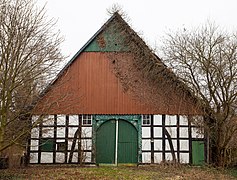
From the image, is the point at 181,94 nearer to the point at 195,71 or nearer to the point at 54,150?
the point at 195,71

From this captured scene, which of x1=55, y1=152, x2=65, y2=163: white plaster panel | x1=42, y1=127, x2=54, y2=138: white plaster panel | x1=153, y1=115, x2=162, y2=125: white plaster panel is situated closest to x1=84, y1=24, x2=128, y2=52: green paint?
x1=153, y1=115, x2=162, y2=125: white plaster panel

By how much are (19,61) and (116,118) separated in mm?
5831

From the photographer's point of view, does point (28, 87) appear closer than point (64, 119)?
Yes

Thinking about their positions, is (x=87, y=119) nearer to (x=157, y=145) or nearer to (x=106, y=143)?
(x=106, y=143)

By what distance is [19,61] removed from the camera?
11.5 metres

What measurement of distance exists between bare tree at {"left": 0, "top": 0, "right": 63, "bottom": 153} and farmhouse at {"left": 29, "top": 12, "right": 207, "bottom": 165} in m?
3.35

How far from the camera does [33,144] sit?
1575 centimetres

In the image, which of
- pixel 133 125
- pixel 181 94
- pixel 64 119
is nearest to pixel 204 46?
pixel 181 94

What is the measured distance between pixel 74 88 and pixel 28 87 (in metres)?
4.21

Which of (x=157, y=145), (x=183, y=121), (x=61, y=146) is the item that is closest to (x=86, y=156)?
(x=61, y=146)

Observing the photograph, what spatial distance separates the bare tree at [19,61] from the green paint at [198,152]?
23.6 ft

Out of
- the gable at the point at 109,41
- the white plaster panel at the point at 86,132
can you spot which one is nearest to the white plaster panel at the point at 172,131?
the white plaster panel at the point at 86,132

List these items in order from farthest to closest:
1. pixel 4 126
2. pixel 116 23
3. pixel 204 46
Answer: pixel 116 23, pixel 204 46, pixel 4 126

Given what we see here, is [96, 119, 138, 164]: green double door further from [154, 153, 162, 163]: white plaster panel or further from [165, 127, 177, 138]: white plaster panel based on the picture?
[165, 127, 177, 138]: white plaster panel
